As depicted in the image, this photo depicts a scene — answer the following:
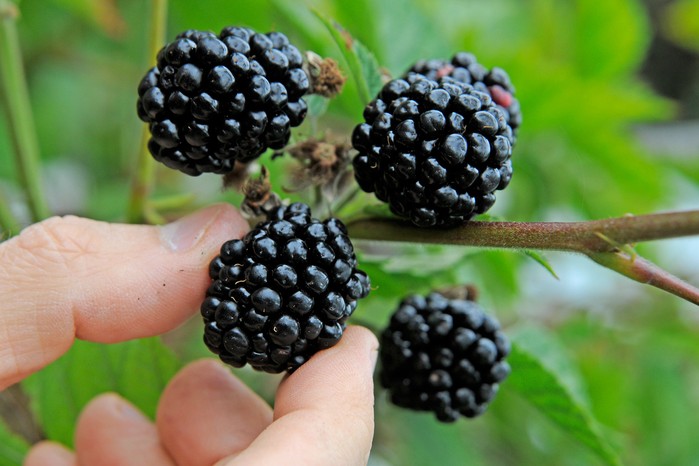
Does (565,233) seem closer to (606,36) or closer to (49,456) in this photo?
(49,456)

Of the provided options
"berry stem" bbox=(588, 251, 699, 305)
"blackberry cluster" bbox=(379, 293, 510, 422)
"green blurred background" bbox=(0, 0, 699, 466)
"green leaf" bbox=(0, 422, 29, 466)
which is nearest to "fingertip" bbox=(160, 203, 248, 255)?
"green blurred background" bbox=(0, 0, 699, 466)

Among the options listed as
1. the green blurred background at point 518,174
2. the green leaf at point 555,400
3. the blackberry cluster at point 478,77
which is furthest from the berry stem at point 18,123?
the green leaf at point 555,400

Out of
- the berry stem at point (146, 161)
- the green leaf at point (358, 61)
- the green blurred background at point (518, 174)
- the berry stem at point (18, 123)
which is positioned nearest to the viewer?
the green leaf at point (358, 61)

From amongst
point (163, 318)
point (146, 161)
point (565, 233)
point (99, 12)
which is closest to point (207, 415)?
point (163, 318)

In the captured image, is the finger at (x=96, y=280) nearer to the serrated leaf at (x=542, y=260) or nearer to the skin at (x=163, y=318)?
the skin at (x=163, y=318)

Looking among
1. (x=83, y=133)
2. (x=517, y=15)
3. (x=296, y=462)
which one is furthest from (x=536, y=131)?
(x=83, y=133)

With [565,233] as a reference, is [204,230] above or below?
below

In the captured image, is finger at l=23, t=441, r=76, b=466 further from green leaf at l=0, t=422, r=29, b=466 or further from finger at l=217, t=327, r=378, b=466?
finger at l=217, t=327, r=378, b=466
